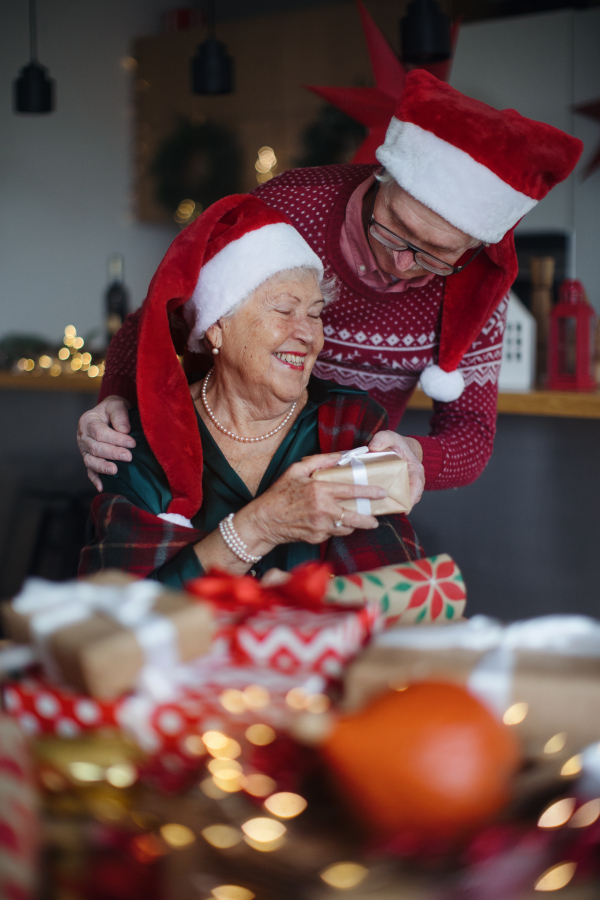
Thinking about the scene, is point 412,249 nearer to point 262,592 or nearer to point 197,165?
point 262,592

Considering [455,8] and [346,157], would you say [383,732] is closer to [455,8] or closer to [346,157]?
[346,157]

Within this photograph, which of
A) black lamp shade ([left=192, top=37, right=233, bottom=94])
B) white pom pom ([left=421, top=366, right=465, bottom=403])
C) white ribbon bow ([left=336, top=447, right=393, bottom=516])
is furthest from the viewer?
black lamp shade ([left=192, top=37, right=233, bottom=94])

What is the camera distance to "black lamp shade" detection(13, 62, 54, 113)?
12.9ft

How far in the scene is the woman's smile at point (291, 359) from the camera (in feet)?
4.12

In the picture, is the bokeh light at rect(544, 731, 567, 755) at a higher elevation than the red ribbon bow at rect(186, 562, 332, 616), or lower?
lower

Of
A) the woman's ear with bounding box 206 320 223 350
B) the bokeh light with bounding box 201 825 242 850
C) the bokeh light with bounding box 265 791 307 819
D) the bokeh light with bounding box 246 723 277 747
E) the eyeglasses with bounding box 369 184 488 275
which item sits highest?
the eyeglasses with bounding box 369 184 488 275

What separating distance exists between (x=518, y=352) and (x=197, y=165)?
315 centimetres

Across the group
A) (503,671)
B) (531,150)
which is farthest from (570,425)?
(503,671)

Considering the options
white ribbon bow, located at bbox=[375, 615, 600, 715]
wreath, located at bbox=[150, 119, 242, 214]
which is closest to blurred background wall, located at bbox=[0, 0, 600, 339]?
wreath, located at bbox=[150, 119, 242, 214]

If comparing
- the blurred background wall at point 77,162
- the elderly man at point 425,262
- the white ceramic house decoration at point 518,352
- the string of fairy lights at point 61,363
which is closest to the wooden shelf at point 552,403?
the white ceramic house decoration at point 518,352

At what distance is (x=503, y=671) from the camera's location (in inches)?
15.2

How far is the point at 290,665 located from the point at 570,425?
2.33 metres

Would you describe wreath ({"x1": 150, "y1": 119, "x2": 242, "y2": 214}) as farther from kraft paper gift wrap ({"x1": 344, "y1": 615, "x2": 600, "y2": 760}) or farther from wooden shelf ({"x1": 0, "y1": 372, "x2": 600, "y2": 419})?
kraft paper gift wrap ({"x1": 344, "y1": 615, "x2": 600, "y2": 760})

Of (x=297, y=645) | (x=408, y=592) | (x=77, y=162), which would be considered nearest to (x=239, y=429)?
(x=408, y=592)
